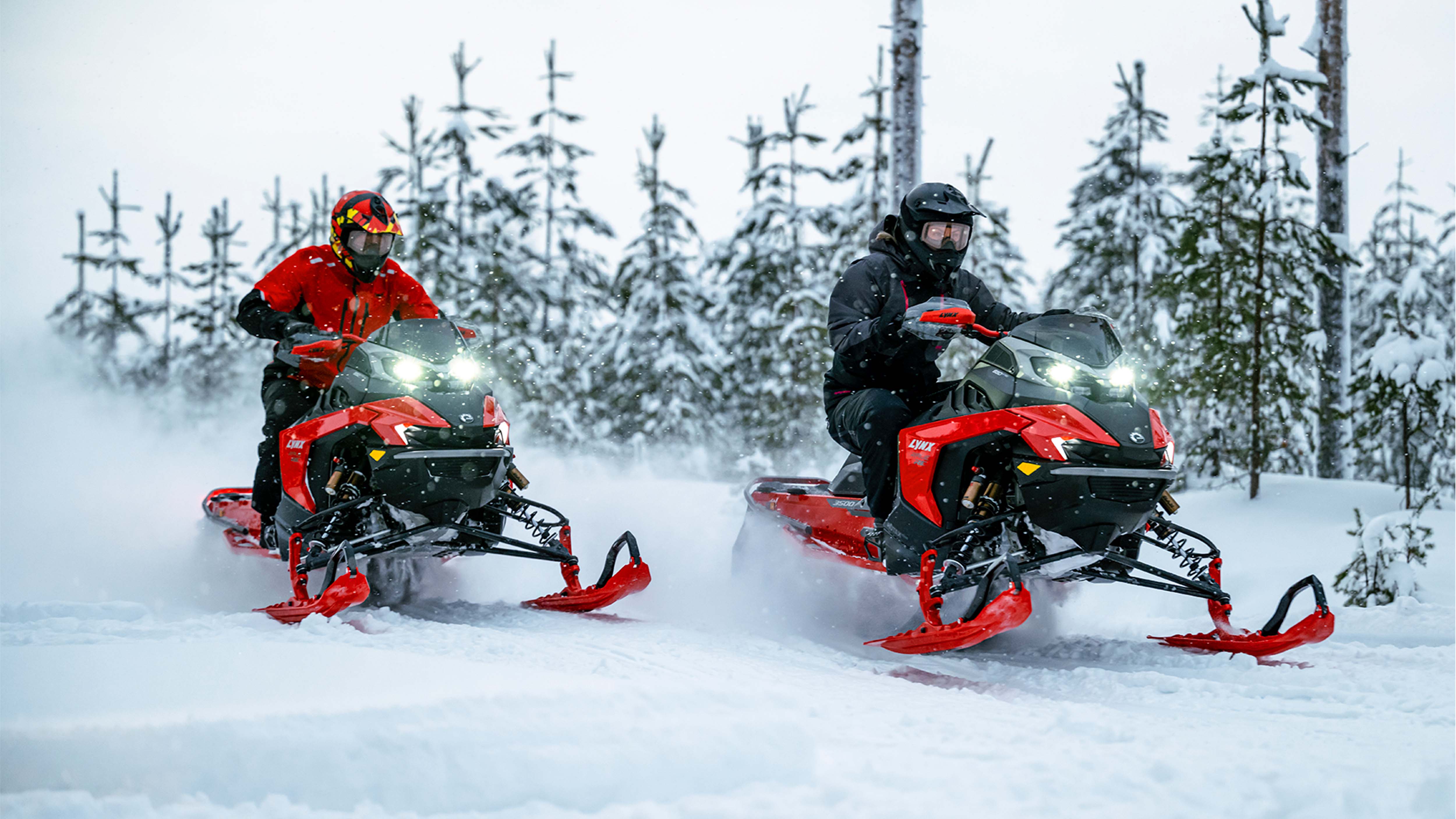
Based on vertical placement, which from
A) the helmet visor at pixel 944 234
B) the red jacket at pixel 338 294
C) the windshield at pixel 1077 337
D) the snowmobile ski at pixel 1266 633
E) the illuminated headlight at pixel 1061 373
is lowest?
the snowmobile ski at pixel 1266 633

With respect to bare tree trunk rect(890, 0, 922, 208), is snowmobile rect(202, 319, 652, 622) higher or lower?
lower

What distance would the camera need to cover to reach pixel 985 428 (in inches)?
155

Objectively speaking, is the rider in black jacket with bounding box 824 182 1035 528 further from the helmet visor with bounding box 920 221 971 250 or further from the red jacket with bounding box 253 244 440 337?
the red jacket with bounding box 253 244 440 337

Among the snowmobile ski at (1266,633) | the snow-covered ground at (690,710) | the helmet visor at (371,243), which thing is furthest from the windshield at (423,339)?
the snowmobile ski at (1266,633)

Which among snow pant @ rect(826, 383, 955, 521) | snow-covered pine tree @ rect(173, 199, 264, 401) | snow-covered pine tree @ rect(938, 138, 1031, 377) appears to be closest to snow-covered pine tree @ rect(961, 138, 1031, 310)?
snow-covered pine tree @ rect(938, 138, 1031, 377)

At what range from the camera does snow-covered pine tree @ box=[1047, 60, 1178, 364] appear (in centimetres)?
1767

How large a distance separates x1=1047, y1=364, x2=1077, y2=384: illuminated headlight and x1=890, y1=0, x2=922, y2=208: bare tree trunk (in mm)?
4501

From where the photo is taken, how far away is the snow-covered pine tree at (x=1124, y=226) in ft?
58.0

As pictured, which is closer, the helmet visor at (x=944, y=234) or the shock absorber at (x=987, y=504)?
the shock absorber at (x=987, y=504)

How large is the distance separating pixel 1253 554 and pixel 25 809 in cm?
754

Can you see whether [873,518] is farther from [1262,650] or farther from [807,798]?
[807,798]

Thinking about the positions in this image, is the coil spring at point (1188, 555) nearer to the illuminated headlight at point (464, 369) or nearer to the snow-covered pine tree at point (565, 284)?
the illuminated headlight at point (464, 369)

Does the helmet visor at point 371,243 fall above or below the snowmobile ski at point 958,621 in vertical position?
above

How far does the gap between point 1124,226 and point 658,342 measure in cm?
833
